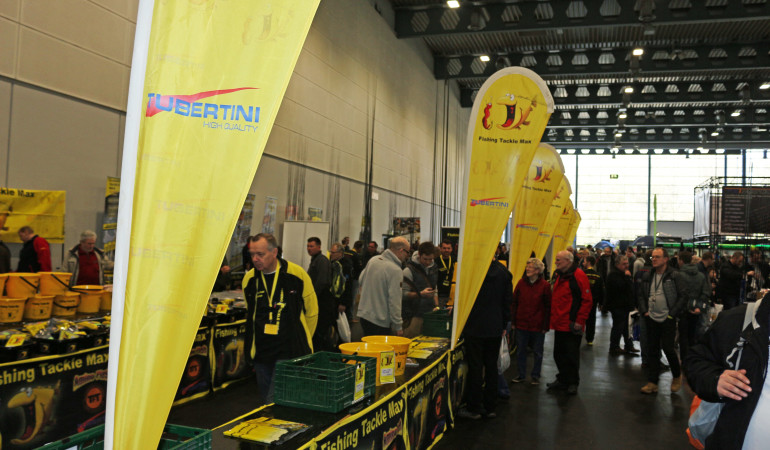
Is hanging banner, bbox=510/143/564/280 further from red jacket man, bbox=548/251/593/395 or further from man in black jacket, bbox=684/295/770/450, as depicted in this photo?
man in black jacket, bbox=684/295/770/450

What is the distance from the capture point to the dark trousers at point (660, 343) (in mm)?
5871

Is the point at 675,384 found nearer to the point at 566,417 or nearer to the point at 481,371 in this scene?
the point at 566,417

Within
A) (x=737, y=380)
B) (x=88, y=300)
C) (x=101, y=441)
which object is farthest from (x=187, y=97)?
(x=88, y=300)

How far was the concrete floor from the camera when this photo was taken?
465 cm

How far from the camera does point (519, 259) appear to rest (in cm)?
671

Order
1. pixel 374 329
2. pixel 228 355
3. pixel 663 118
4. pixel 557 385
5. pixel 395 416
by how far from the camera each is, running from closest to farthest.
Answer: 1. pixel 395 416
2. pixel 374 329
3. pixel 228 355
4. pixel 557 385
5. pixel 663 118

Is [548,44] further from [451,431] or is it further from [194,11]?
[194,11]

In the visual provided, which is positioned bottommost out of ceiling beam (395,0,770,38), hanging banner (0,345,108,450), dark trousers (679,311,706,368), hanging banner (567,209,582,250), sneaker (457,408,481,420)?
sneaker (457,408,481,420)

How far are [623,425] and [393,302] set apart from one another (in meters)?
2.42

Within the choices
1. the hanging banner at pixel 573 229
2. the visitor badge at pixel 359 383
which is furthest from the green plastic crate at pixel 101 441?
the hanging banner at pixel 573 229

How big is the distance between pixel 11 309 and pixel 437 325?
11.7ft

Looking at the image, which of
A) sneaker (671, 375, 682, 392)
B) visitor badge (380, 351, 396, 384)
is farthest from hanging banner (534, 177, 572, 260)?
visitor badge (380, 351, 396, 384)

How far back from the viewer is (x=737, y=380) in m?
1.83

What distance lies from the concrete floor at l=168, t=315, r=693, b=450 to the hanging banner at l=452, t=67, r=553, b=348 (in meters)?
0.94
